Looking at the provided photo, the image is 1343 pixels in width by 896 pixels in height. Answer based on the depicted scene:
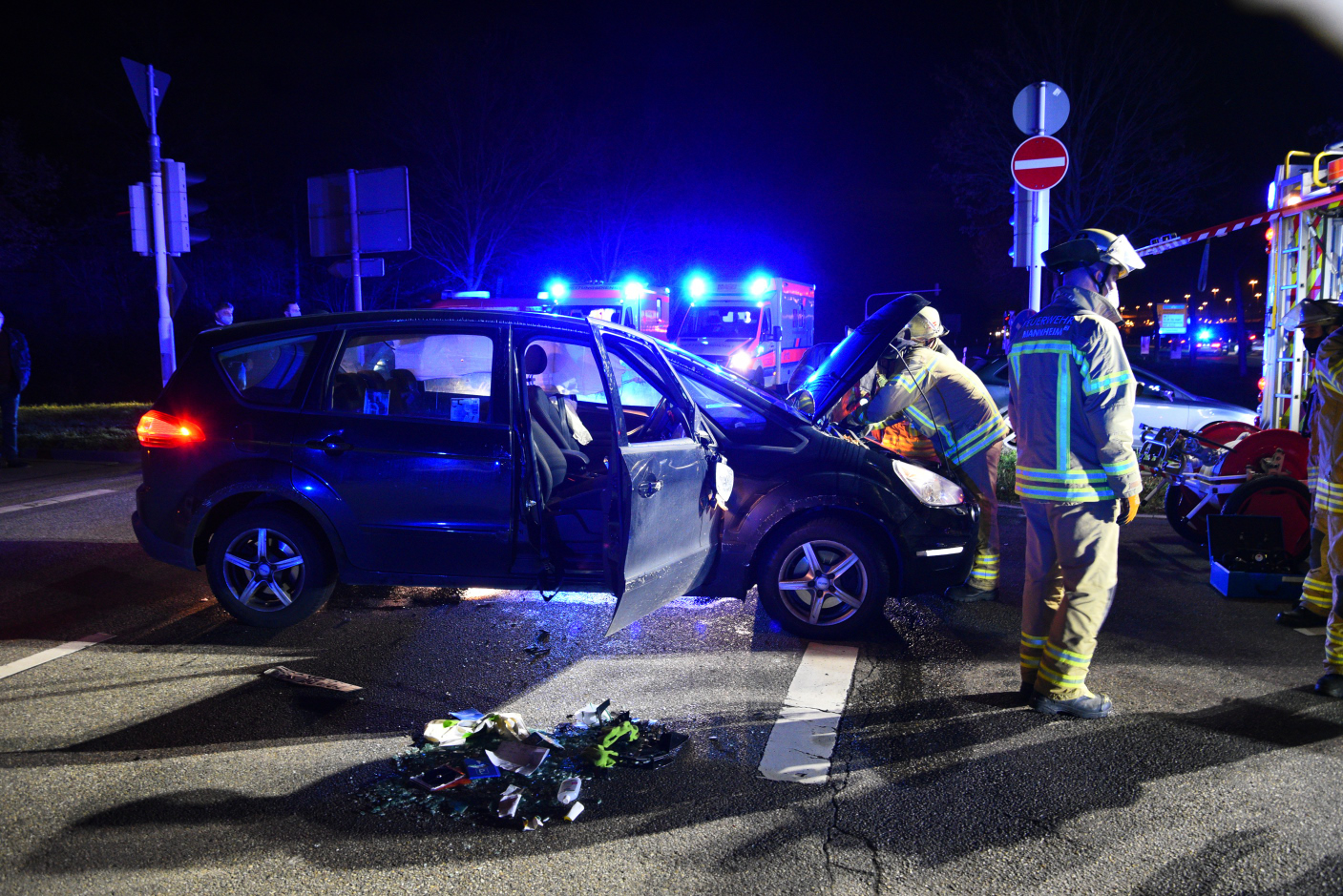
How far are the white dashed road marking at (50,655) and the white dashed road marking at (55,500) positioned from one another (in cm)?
425

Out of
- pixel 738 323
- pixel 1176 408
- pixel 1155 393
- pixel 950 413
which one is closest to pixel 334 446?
pixel 950 413

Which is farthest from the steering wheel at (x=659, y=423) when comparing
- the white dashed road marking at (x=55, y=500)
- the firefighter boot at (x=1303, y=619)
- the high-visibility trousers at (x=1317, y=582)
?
the white dashed road marking at (x=55, y=500)

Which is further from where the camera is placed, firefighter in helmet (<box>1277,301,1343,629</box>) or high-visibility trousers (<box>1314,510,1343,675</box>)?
firefighter in helmet (<box>1277,301,1343,629</box>)

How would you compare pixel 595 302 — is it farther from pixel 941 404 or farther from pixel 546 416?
pixel 546 416

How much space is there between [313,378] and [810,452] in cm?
267

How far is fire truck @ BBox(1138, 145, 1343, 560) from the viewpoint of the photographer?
5.94 meters

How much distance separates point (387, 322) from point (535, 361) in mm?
815

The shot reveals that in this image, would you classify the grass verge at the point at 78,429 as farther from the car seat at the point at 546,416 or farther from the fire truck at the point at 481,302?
the car seat at the point at 546,416

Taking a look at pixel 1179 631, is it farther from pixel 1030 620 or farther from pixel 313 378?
pixel 313 378

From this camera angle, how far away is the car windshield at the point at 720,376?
4.96m

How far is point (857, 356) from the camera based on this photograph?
5.38m

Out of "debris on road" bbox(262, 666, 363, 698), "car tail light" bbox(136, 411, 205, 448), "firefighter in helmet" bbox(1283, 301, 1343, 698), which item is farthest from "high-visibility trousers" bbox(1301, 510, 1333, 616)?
"car tail light" bbox(136, 411, 205, 448)

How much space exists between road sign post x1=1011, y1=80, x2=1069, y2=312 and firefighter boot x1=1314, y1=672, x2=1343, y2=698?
3839 millimetres

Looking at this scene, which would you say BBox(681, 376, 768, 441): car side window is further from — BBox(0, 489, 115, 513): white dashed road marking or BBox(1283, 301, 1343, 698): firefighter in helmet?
BBox(0, 489, 115, 513): white dashed road marking
